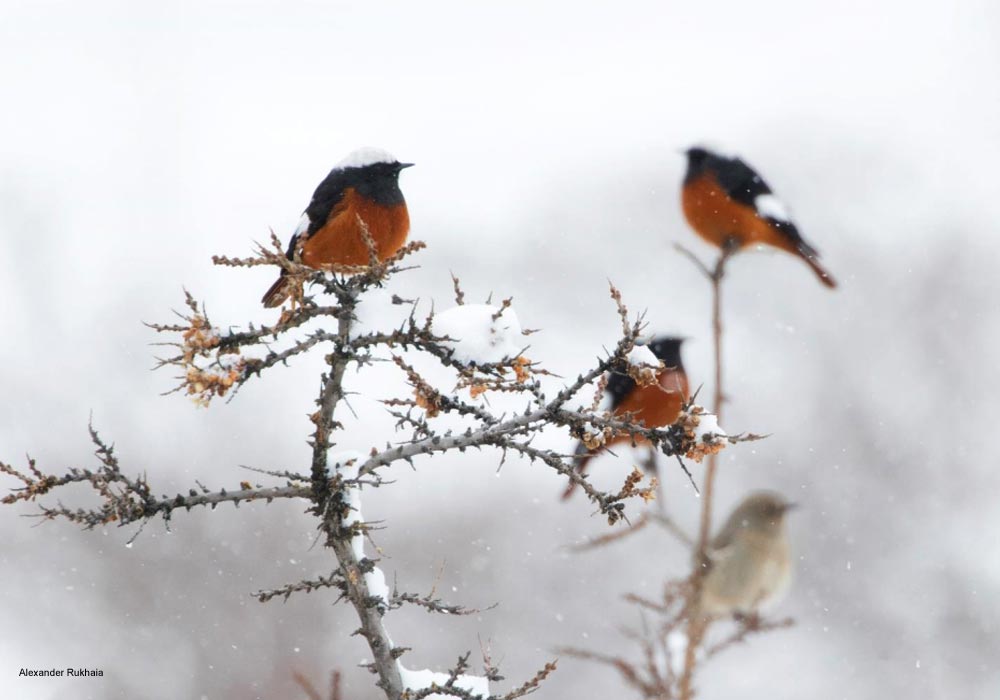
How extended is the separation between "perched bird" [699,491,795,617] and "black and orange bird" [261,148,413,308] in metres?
2.08

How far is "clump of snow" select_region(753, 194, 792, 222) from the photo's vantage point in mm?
5945

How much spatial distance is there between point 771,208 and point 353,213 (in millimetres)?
3083

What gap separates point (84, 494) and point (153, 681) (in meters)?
1.81

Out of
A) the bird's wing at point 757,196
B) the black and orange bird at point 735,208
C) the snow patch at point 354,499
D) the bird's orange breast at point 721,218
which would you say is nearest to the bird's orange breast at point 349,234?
the snow patch at point 354,499

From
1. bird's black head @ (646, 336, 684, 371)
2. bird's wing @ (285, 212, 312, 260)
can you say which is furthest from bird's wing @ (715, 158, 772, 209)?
bird's wing @ (285, 212, 312, 260)

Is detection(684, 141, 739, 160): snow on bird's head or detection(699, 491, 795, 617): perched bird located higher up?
detection(684, 141, 739, 160): snow on bird's head

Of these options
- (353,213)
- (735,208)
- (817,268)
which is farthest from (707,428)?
(735,208)

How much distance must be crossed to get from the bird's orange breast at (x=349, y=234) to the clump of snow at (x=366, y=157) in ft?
0.42

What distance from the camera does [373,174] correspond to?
12.6ft

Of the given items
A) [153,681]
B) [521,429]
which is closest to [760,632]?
[521,429]

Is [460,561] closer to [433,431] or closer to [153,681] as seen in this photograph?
[153,681]

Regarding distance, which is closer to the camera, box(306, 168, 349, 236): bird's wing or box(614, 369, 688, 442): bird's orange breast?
box(306, 168, 349, 236): bird's wing

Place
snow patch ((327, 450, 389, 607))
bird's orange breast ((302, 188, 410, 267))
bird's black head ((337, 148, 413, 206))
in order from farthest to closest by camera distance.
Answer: bird's black head ((337, 148, 413, 206)), bird's orange breast ((302, 188, 410, 267)), snow patch ((327, 450, 389, 607))

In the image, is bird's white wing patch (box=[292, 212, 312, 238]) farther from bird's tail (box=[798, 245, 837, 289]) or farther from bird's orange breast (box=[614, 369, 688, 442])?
bird's tail (box=[798, 245, 837, 289])
